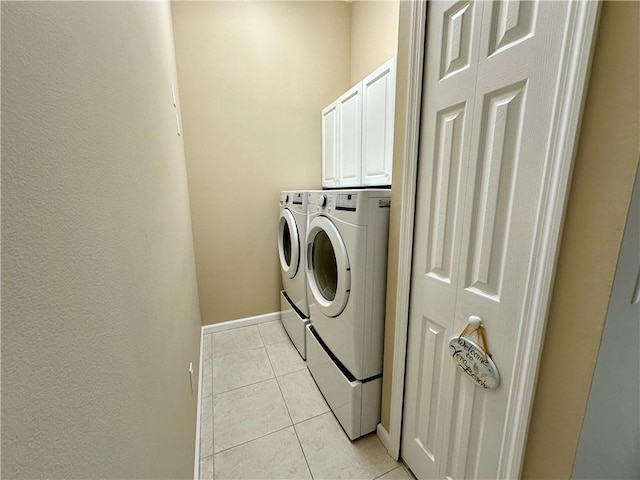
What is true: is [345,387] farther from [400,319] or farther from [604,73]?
[604,73]

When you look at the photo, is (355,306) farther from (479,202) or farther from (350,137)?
(350,137)

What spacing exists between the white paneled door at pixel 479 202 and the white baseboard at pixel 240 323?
1.65 metres

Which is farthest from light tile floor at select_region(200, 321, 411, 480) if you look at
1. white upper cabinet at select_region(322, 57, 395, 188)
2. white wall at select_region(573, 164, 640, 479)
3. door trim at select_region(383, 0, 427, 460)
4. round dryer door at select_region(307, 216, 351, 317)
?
white upper cabinet at select_region(322, 57, 395, 188)

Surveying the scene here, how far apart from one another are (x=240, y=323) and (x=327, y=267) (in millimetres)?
1203

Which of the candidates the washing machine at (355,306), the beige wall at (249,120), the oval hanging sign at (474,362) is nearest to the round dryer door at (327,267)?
the washing machine at (355,306)

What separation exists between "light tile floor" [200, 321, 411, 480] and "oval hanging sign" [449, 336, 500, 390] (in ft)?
2.29

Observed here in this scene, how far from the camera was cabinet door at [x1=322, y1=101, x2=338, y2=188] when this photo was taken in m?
2.09

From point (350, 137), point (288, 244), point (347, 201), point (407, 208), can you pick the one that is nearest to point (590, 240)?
point (407, 208)

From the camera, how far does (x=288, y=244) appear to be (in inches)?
85.5

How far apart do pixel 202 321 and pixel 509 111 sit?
2.38 metres

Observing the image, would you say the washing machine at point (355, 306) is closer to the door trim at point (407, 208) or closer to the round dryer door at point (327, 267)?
the round dryer door at point (327, 267)

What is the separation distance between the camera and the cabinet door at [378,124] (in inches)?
59.6

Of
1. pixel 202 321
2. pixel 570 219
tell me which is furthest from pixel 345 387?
pixel 202 321

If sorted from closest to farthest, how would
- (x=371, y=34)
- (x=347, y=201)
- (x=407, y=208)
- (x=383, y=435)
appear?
1. (x=407, y=208)
2. (x=347, y=201)
3. (x=383, y=435)
4. (x=371, y=34)
